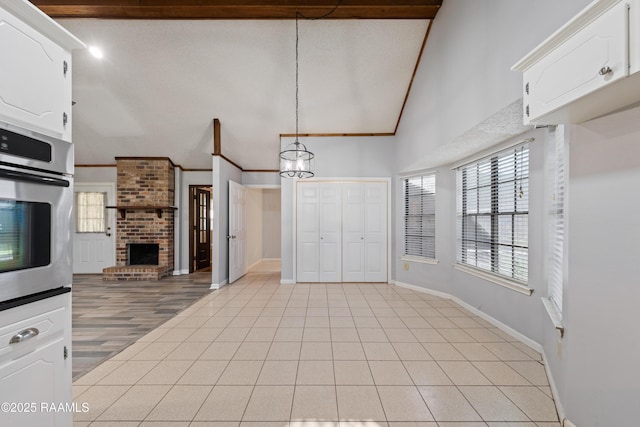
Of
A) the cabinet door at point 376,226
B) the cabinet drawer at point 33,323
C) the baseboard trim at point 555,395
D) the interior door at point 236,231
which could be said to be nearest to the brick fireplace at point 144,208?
the interior door at point 236,231

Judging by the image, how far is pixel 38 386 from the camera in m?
1.23

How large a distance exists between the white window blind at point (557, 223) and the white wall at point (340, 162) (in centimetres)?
329

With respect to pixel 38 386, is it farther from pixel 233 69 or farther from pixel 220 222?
pixel 233 69

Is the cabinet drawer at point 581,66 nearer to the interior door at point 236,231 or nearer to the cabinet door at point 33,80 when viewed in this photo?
the cabinet door at point 33,80

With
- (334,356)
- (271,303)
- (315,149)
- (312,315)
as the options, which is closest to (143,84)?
(315,149)

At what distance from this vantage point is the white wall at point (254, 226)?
25.7ft

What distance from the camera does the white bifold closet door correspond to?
5.65 m

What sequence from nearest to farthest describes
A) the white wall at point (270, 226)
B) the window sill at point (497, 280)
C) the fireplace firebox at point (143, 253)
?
the window sill at point (497, 280), the fireplace firebox at point (143, 253), the white wall at point (270, 226)

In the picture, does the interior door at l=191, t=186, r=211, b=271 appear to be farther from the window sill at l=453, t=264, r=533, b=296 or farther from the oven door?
the oven door

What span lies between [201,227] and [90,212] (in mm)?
2364

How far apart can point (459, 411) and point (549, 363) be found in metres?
1.00

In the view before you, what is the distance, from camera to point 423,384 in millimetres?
2232

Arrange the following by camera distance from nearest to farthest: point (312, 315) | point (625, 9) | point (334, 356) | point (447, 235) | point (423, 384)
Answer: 1. point (625, 9)
2. point (423, 384)
3. point (334, 356)
4. point (312, 315)
5. point (447, 235)

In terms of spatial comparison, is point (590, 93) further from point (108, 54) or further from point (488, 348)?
point (108, 54)
